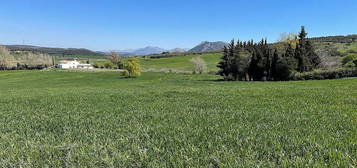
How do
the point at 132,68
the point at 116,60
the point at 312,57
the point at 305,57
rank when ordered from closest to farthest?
the point at 305,57, the point at 312,57, the point at 132,68, the point at 116,60

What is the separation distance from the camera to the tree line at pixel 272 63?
40375 millimetres

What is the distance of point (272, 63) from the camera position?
141 ft

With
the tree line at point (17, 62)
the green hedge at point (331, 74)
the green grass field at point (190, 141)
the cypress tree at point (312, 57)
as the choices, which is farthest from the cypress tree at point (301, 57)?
the tree line at point (17, 62)

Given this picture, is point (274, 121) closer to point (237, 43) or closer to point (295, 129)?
point (295, 129)

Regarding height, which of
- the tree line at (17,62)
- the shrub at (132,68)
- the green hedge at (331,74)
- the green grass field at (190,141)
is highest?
the tree line at (17,62)

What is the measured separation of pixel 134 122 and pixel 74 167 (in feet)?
9.60

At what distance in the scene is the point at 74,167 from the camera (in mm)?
3734

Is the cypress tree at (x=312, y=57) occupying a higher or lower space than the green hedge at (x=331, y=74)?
higher

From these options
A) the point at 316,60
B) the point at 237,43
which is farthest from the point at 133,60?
the point at 316,60

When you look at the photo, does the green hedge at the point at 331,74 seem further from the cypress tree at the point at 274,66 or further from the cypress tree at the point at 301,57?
the cypress tree at the point at 301,57

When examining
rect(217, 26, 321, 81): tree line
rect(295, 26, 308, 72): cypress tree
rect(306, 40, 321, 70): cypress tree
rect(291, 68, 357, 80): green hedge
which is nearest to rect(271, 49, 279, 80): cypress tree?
rect(217, 26, 321, 81): tree line

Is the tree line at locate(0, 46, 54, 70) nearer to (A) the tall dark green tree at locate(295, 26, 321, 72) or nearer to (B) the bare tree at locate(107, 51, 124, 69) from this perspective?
(B) the bare tree at locate(107, 51, 124, 69)

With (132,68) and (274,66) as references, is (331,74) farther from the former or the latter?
(132,68)

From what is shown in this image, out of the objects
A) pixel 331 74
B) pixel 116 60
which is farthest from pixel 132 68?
pixel 116 60
